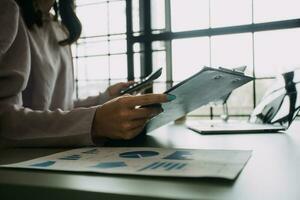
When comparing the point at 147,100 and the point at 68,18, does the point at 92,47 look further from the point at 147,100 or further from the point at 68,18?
the point at 147,100

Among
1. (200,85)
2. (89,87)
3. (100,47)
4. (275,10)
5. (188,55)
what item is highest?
(275,10)

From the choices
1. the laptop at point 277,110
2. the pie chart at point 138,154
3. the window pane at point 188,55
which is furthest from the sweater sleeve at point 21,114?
the window pane at point 188,55

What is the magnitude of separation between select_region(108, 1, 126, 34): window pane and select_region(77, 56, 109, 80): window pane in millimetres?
246

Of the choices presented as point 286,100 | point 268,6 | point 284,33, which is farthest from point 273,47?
point 286,100

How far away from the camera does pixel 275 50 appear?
6.03 ft

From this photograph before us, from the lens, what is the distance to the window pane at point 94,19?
8.25 ft

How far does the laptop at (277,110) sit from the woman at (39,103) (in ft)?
1.11

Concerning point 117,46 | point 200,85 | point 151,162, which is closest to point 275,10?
point 117,46

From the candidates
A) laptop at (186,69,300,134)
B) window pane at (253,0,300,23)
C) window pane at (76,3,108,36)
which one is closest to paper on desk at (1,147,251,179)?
laptop at (186,69,300,134)

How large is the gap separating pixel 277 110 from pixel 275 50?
1.00 meters

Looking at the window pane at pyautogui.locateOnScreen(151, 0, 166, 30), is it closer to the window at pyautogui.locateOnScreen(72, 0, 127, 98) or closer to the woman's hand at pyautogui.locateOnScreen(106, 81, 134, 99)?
the window at pyautogui.locateOnScreen(72, 0, 127, 98)

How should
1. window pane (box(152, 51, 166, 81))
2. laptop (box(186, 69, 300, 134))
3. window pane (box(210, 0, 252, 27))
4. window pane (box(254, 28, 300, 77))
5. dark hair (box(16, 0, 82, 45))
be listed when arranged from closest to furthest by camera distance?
1. laptop (box(186, 69, 300, 134))
2. dark hair (box(16, 0, 82, 45))
3. window pane (box(254, 28, 300, 77))
4. window pane (box(210, 0, 252, 27))
5. window pane (box(152, 51, 166, 81))

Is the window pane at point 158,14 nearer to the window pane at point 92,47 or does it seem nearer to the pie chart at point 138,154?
the window pane at point 92,47

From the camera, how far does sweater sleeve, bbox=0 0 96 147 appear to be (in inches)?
24.6
